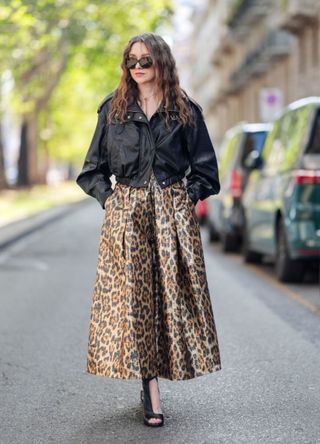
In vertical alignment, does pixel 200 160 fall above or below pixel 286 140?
above

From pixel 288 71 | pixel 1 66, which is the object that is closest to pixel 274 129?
pixel 1 66

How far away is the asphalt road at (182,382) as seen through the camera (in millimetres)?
5363

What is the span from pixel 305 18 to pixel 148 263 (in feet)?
102

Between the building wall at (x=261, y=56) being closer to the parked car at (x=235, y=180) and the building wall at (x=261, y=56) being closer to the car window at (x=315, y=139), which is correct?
the parked car at (x=235, y=180)

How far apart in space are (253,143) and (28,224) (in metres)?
8.93

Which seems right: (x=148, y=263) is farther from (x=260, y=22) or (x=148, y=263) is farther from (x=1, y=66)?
(x=260, y=22)

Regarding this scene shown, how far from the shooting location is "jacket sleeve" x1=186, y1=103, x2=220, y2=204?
5.58 meters

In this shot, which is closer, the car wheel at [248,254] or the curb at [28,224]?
the car wheel at [248,254]

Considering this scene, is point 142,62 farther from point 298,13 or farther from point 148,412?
point 298,13

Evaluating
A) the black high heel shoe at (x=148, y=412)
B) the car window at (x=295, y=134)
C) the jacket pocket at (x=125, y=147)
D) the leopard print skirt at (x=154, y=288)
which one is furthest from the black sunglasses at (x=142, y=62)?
the car window at (x=295, y=134)

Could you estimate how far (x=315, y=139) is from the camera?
11.4m

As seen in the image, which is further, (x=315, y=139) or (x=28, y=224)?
(x=28, y=224)

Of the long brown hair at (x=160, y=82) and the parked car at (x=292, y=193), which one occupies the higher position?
the long brown hair at (x=160, y=82)

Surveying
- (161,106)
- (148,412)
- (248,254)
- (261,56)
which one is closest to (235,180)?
(248,254)
